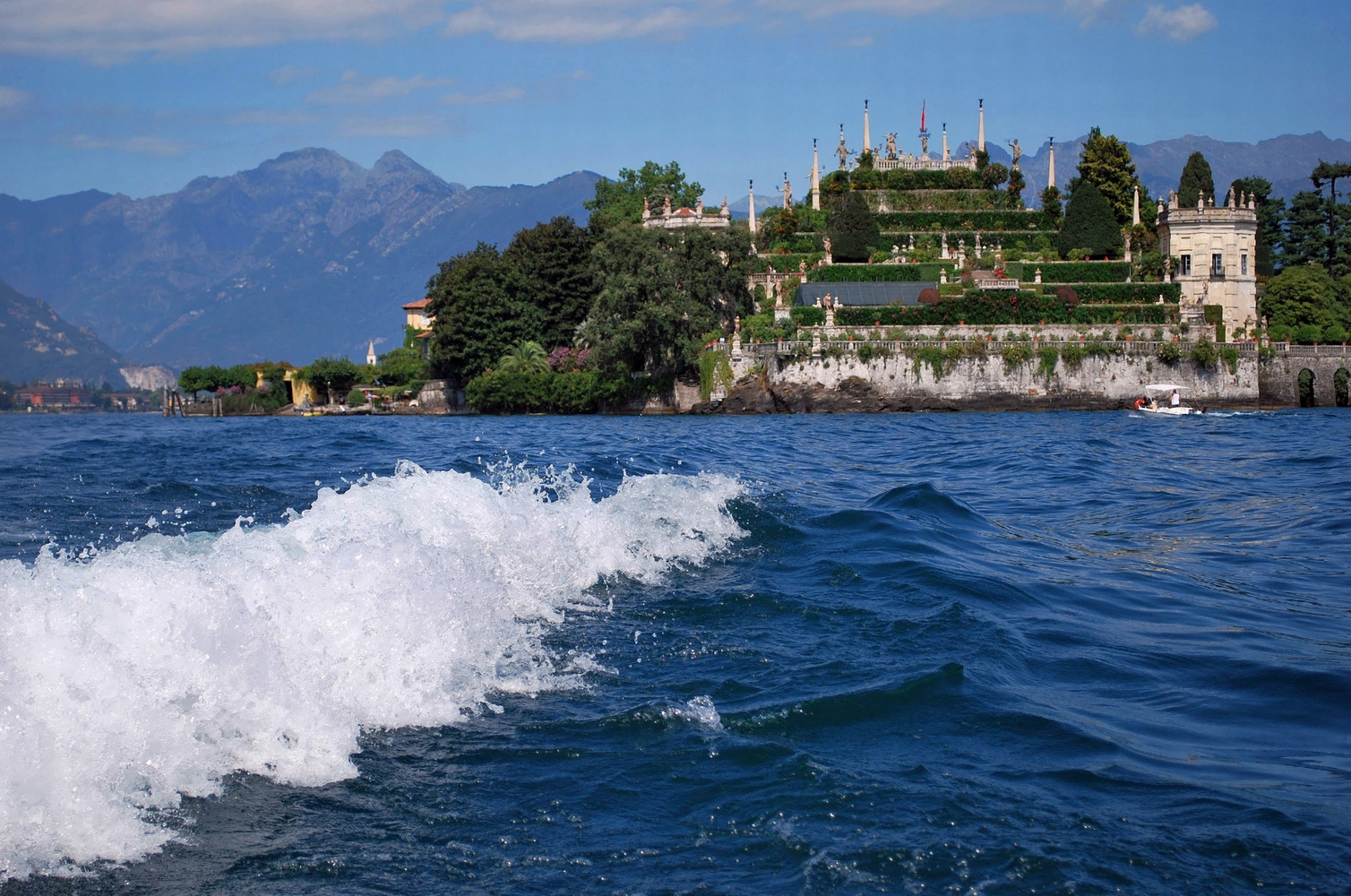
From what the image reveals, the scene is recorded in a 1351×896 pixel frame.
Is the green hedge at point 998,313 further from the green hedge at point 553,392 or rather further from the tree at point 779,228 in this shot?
the tree at point 779,228

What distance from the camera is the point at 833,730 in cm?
590

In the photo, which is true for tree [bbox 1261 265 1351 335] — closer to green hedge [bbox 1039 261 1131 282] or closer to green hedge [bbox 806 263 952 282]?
green hedge [bbox 1039 261 1131 282]

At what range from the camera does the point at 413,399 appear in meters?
72.0

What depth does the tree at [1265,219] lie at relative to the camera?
66875 mm

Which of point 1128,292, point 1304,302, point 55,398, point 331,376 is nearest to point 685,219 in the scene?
point 1128,292

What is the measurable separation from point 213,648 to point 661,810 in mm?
2239

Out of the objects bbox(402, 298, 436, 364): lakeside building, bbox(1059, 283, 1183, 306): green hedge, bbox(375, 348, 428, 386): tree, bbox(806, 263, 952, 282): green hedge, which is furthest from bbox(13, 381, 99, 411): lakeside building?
bbox(1059, 283, 1183, 306): green hedge

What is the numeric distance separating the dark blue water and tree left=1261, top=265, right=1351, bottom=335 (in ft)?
171

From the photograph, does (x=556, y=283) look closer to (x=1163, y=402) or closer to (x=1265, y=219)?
(x=1163, y=402)

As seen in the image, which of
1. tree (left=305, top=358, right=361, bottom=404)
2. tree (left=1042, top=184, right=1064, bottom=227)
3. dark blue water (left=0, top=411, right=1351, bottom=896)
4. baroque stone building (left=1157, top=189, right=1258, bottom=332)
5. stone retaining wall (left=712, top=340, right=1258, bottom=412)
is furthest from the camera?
tree (left=305, top=358, right=361, bottom=404)

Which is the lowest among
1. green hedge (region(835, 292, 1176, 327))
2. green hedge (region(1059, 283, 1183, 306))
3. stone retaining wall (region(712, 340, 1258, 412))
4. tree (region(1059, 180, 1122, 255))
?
stone retaining wall (region(712, 340, 1258, 412))

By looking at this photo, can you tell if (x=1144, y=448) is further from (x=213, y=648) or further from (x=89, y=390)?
(x=89, y=390)

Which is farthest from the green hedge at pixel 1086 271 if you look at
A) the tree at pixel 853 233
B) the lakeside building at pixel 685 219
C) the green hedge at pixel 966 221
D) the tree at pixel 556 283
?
the tree at pixel 556 283

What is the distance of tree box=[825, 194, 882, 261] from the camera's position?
204 feet
